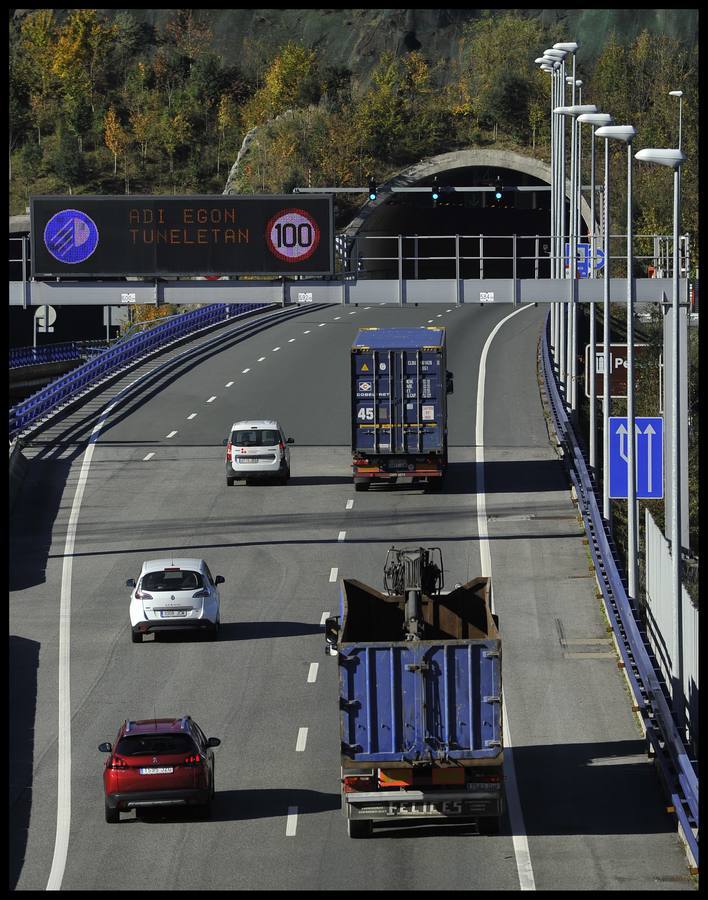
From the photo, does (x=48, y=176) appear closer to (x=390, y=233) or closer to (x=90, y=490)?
(x=390, y=233)

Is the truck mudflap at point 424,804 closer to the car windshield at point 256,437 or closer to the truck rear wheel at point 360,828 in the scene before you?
the truck rear wheel at point 360,828

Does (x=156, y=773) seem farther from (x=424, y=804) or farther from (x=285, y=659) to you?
(x=285, y=659)

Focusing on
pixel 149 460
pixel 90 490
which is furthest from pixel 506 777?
pixel 149 460

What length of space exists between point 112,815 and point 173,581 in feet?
38.8

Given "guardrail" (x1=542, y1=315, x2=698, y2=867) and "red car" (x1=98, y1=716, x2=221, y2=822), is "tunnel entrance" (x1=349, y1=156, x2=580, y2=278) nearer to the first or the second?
"guardrail" (x1=542, y1=315, x2=698, y2=867)

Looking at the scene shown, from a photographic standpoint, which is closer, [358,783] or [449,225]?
[358,783]

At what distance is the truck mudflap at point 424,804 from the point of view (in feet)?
70.6

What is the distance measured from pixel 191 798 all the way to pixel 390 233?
104249mm

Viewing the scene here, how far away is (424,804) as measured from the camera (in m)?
21.6

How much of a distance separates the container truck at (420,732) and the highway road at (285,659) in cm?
52

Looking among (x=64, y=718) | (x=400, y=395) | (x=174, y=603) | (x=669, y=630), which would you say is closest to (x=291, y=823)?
(x=64, y=718)

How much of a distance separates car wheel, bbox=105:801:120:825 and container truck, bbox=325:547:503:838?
315 cm

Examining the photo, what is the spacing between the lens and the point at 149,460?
183 feet

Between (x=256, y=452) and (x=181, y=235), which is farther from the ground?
(x=181, y=235)
